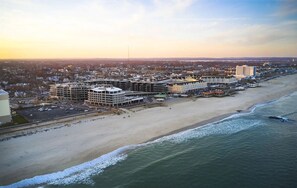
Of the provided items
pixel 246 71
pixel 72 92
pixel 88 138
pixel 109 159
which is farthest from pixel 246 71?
pixel 109 159

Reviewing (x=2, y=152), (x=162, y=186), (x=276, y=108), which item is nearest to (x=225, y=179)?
(x=162, y=186)

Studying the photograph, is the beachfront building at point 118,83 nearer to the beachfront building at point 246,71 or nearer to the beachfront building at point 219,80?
the beachfront building at point 219,80

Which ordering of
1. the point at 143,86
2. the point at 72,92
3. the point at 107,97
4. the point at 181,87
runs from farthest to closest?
the point at 143,86, the point at 181,87, the point at 72,92, the point at 107,97

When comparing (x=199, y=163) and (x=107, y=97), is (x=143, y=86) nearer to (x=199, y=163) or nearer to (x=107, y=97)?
(x=107, y=97)

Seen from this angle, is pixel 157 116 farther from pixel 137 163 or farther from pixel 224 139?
pixel 137 163

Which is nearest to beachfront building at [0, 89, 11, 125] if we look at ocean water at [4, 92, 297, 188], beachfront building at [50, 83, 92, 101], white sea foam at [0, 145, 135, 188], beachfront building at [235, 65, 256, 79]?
white sea foam at [0, 145, 135, 188]
